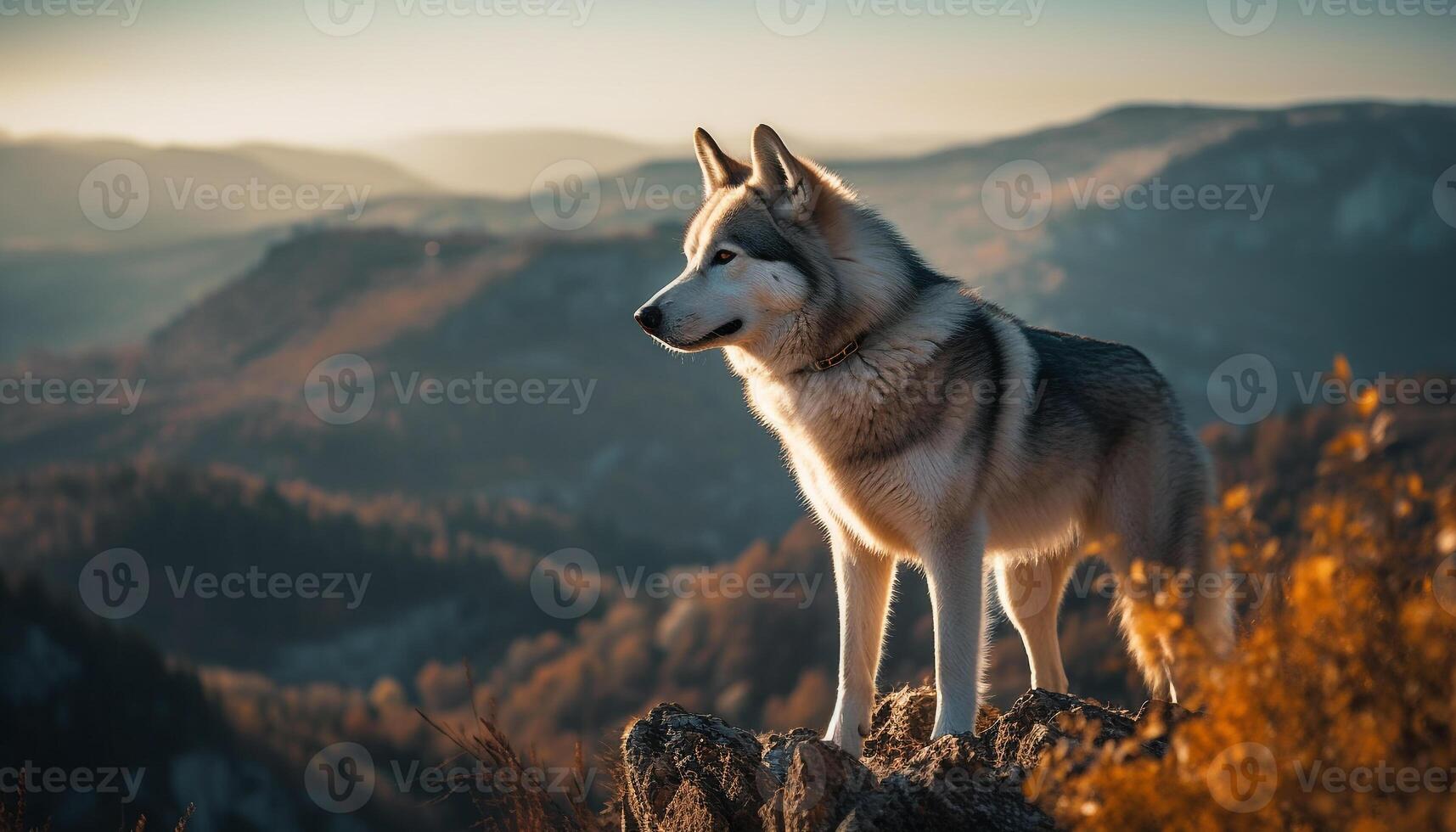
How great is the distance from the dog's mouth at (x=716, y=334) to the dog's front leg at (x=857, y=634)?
126cm

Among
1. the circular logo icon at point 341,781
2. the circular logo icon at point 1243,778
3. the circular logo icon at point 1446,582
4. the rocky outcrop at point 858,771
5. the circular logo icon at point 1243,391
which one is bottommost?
the circular logo icon at point 341,781

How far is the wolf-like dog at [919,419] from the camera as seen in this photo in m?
5.48

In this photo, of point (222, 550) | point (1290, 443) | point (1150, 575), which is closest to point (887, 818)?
point (1150, 575)

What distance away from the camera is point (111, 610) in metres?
134

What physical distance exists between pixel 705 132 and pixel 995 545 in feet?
8.91

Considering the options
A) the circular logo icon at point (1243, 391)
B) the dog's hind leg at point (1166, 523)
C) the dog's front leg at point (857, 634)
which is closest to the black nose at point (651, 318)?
the dog's front leg at point (857, 634)

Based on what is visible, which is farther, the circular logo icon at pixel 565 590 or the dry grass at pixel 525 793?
the circular logo icon at pixel 565 590

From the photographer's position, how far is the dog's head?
5.45 m

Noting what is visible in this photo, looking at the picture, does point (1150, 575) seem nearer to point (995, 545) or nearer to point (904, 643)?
point (995, 545)

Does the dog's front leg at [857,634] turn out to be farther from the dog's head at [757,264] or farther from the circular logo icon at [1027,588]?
the dog's head at [757,264]

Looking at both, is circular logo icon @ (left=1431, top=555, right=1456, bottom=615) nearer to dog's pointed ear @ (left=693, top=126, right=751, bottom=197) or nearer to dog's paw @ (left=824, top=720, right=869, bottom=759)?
dog's paw @ (left=824, top=720, right=869, bottom=759)

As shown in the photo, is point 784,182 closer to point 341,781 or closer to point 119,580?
point 341,781

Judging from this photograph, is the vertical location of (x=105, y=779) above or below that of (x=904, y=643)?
above

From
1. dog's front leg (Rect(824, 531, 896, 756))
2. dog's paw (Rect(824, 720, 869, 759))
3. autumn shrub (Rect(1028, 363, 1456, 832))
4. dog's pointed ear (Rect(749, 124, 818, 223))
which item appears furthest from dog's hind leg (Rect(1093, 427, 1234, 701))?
autumn shrub (Rect(1028, 363, 1456, 832))
